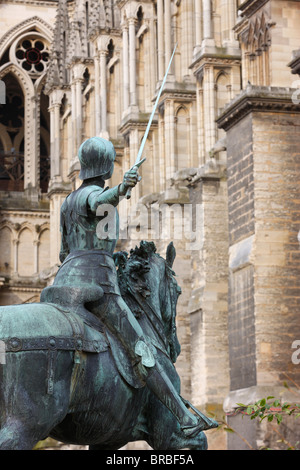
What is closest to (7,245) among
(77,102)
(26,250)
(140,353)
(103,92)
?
(26,250)

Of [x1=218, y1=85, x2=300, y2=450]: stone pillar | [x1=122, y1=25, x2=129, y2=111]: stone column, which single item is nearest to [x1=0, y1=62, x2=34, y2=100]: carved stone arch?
[x1=122, y1=25, x2=129, y2=111]: stone column

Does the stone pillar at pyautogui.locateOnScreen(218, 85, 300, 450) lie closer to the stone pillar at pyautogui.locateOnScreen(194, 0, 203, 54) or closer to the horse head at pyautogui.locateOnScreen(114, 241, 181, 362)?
the stone pillar at pyautogui.locateOnScreen(194, 0, 203, 54)

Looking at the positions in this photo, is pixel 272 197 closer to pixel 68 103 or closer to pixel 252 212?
pixel 252 212

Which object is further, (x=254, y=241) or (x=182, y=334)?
(x=182, y=334)

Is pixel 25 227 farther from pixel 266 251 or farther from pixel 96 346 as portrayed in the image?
pixel 96 346

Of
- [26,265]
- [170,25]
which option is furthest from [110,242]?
[26,265]

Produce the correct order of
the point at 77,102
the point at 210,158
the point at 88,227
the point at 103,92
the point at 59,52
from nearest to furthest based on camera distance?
the point at 88,227 < the point at 210,158 < the point at 103,92 < the point at 77,102 < the point at 59,52

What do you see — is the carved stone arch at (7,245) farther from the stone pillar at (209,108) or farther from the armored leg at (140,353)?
the armored leg at (140,353)

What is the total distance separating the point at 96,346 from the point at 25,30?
4841 centimetres

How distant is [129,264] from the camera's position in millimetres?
11234

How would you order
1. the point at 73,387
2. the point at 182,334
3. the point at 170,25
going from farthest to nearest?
the point at 170,25 < the point at 182,334 < the point at 73,387

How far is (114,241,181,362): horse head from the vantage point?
1118cm

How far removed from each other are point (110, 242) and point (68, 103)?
135ft

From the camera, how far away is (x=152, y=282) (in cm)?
1123
